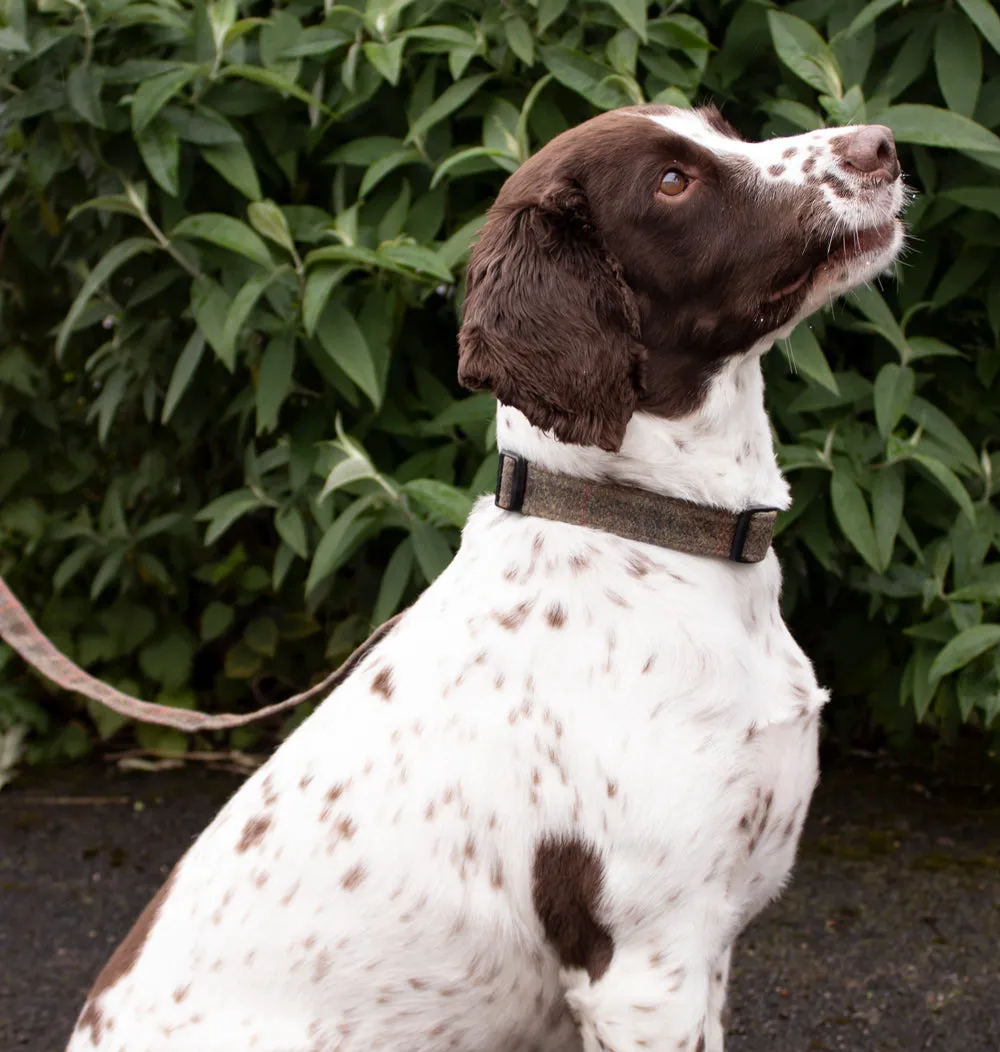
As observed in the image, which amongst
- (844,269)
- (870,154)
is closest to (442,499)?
(844,269)

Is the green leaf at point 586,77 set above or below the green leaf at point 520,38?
below

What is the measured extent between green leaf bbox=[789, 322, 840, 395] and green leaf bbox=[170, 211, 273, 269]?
131 centimetres

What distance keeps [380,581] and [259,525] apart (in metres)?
0.74

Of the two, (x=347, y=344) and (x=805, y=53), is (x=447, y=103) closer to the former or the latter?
(x=347, y=344)

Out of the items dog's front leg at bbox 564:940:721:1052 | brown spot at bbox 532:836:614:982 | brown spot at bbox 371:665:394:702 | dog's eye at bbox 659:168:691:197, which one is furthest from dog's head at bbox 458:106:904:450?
dog's front leg at bbox 564:940:721:1052

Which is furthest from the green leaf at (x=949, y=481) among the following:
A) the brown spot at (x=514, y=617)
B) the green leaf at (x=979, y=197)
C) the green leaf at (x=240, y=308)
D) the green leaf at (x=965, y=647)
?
the green leaf at (x=240, y=308)

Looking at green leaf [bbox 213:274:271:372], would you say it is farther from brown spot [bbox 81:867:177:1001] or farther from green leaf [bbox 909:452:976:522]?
green leaf [bbox 909:452:976:522]

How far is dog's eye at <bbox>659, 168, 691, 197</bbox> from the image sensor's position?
244 centimetres

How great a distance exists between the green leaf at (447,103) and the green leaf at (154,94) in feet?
1.85

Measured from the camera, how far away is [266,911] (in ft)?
7.64

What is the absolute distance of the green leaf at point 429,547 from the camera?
12.0 ft

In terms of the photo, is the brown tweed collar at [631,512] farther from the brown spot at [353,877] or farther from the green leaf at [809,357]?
the green leaf at [809,357]

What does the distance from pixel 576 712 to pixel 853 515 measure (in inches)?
62.2

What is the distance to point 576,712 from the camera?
89.1 inches
